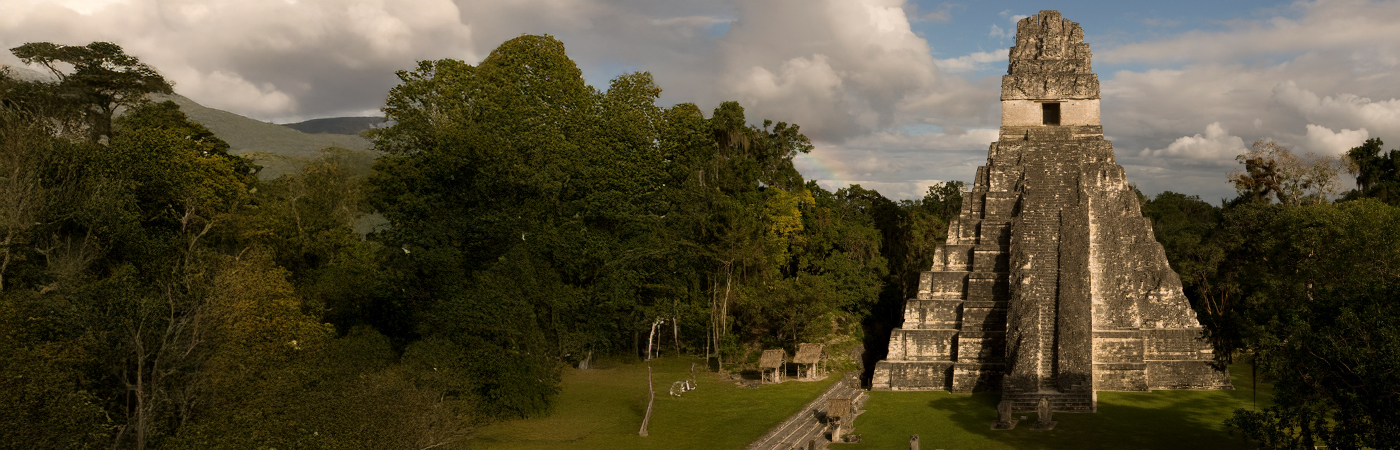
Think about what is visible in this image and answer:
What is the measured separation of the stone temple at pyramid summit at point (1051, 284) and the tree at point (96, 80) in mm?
23198

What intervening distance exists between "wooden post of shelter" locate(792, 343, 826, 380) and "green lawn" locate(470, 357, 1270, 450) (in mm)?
1027

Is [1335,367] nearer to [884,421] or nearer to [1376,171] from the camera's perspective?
[884,421]

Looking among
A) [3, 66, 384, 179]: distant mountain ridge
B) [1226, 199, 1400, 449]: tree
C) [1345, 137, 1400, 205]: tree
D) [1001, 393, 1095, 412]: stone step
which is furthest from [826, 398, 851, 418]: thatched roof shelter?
[3, 66, 384, 179]: distant mountain ridge

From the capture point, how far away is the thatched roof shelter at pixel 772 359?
→ 28094 millimetres

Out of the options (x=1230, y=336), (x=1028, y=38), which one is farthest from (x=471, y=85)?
(x=1230, y=336)

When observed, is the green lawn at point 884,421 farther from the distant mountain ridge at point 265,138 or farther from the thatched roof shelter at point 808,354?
the distant mountain ridge at point 265,138

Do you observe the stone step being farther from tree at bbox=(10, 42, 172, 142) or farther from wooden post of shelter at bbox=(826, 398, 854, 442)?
tree at bbox=(10, 42, 172, 142)

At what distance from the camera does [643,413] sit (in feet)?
77.4

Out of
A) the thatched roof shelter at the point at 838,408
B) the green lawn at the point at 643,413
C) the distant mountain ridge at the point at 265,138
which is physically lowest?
the green lawn at the point at 643,413

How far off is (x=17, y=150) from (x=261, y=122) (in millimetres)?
58474

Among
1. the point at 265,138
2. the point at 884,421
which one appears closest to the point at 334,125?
the point at 265,138

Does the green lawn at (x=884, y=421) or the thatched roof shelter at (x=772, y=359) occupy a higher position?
the thatched roof shelter at (x=772, y=359)

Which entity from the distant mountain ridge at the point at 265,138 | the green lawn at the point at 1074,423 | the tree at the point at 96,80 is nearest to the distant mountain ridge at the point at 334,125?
the distant mountain ridge at the point at 265,138

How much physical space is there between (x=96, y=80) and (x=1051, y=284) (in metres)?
27.9
